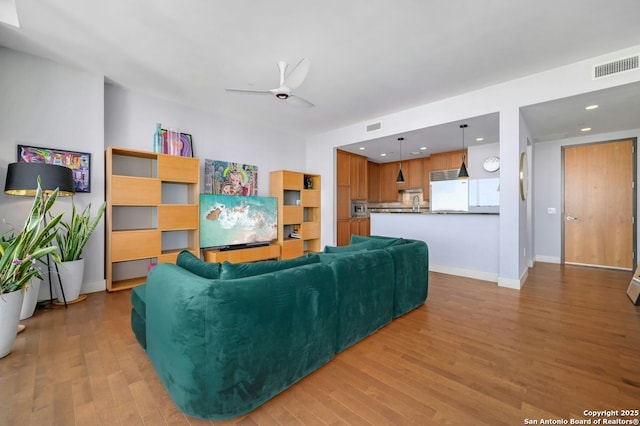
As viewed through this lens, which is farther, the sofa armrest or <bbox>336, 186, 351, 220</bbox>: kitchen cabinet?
<bbox>336, 186, 351, 220</bbox>: kitchen cabinet

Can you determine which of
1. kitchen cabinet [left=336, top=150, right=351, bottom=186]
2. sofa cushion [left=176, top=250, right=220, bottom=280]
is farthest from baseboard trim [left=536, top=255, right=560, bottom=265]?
sofa cushion [left=176, top=250, right=220, bottom=280]

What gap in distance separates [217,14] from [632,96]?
199 inches

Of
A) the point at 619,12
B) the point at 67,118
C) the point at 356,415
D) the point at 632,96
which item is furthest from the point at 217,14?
the point at 632,96

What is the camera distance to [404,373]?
182cm

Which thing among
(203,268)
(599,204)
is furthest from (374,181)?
(203,268)

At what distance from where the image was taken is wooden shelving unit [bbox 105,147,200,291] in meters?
3.60

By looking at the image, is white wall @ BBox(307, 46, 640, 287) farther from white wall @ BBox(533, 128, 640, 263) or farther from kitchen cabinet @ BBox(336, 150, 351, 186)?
white wall @ BBox(533, 128, 640, 263)

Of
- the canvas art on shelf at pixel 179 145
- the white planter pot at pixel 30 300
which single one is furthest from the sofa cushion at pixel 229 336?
the canvas art on shelf at pixel 179 145

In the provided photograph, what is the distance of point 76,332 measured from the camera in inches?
94.6

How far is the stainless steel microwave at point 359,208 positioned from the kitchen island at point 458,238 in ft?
5.15

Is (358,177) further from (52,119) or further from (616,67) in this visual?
(52,119)

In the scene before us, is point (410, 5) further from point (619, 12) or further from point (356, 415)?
point (356, 415)

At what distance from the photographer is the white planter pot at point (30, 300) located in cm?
265

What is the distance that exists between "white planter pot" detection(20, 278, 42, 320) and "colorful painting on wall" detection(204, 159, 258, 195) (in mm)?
2522
